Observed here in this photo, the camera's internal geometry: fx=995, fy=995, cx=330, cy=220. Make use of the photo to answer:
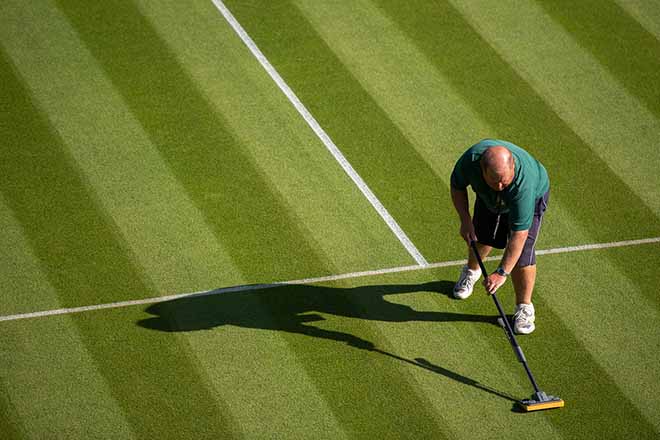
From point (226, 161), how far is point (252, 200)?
694 mm

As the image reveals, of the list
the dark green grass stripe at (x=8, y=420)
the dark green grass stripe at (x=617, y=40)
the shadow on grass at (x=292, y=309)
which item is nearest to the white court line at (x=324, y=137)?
the shadow on grass at (x=292, y=309)

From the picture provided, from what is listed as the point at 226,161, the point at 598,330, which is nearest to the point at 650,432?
the point at 598,330

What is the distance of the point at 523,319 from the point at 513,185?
1.53 m

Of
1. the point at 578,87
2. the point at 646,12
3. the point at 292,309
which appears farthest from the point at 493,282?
the point at 646,12

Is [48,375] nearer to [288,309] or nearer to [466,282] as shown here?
[288,309]

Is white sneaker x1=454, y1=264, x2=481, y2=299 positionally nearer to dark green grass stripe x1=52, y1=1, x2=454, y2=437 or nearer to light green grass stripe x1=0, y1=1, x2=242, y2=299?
dark green grass stripe x1=52, y1=1, x2=454, y2=437

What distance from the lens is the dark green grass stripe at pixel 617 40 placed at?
11844 millimetres

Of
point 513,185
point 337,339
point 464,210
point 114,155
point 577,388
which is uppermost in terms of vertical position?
point 114,155

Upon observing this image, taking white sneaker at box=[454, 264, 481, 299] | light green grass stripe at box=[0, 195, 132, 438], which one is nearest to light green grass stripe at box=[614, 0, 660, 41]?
white sneaker at box=[454, 264, 481, 299]

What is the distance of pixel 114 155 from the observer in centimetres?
1041

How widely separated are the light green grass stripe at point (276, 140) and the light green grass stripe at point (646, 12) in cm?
499

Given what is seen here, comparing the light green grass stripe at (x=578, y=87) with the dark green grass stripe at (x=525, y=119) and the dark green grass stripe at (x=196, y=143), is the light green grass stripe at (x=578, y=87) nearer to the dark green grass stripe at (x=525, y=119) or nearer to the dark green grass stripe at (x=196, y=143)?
the dark green grass stripe at (x=525, y=119)

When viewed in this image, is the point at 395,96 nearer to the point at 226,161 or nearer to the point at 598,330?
the point at 226,161

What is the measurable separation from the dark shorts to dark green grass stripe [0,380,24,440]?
158 inches
